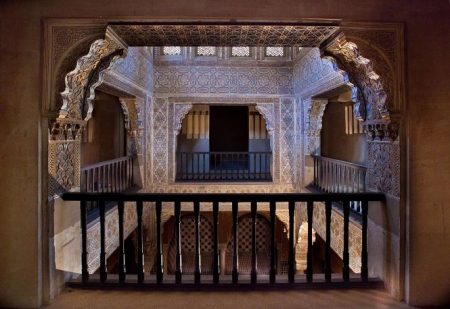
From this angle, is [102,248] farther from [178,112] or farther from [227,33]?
[178,112]

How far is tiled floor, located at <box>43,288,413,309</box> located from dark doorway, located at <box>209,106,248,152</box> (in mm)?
9868

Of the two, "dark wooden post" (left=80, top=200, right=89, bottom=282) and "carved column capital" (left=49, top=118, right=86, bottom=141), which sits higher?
"carved column capital" (left=49, top=118, right=86, bottom=141)

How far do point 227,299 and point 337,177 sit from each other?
448 centimetres

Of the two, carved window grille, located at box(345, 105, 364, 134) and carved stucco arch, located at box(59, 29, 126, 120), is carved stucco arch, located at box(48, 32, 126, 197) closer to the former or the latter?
carved stucco arch, located at box(59, 29, 126, 120)

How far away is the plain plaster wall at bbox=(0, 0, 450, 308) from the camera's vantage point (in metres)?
2.19

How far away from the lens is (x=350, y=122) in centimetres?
788

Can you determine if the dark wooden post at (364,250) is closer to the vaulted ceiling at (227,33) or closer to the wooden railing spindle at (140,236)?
the vaulted ceiling at (227,33)

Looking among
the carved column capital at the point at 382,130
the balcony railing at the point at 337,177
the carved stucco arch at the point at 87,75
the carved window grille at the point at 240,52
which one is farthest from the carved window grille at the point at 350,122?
the carved stucco arch at the point at 87,75

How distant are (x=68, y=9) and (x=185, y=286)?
2.09m

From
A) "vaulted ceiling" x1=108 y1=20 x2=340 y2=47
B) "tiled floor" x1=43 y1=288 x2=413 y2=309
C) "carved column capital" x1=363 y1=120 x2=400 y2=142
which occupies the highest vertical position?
"vaulted ceiling" x1=108 y1=20 x2=340 y2=47

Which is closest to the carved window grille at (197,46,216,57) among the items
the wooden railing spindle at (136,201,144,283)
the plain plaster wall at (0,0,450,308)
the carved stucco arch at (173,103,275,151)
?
the carved stucco arch at (173,103,275,151)

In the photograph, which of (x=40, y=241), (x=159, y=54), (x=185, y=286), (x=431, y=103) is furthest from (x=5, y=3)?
(x=159, y=54)

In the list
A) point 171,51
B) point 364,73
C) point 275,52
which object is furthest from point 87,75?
point 275,52

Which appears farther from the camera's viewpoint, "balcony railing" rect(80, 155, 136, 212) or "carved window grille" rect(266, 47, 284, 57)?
"carved window grille" rect(266, 47, 284, 57)
